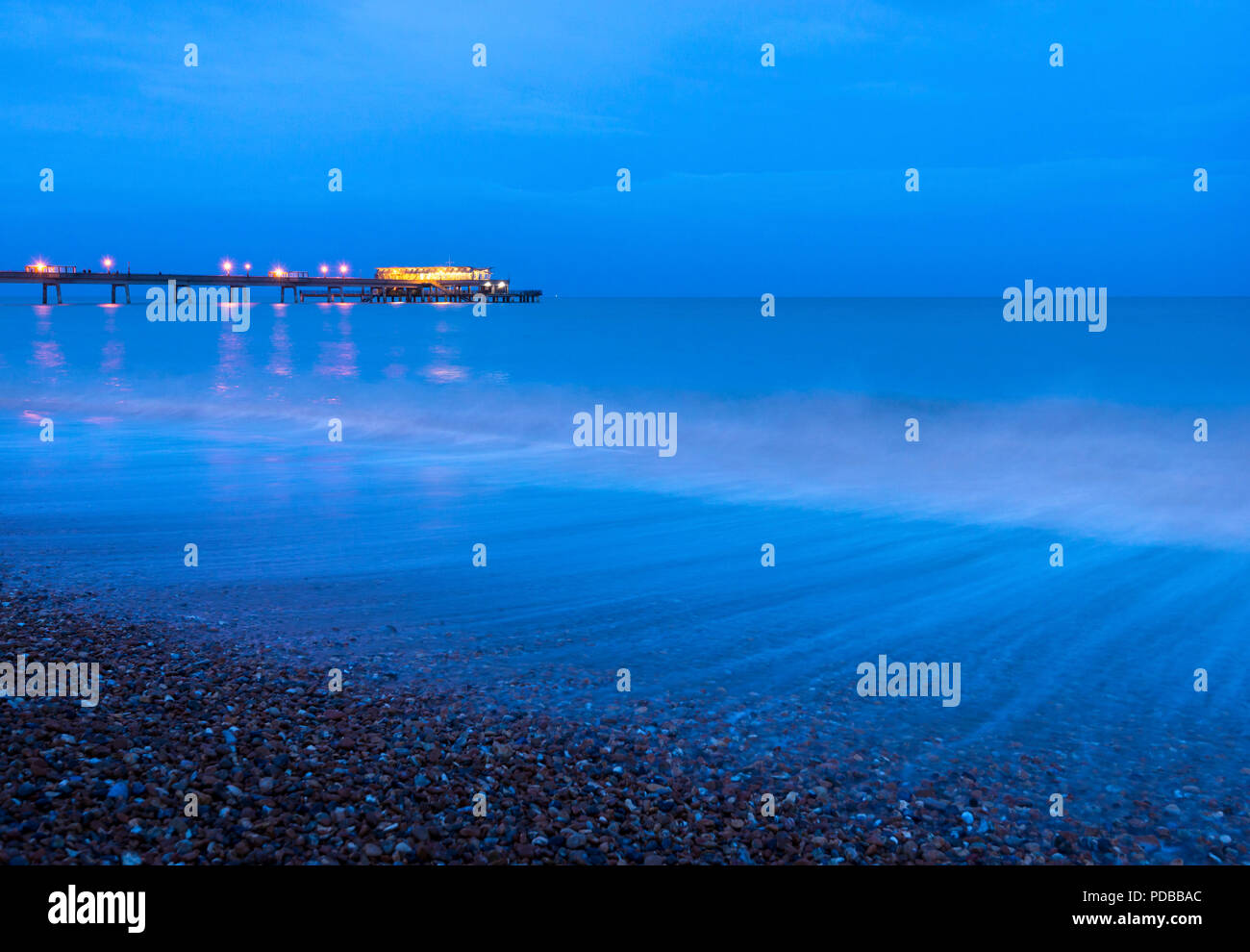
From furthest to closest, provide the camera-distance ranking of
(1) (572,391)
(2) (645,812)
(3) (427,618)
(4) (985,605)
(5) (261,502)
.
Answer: (1) (572,391)
(5) (261,502)
(4) (985,605)
(3) (427,618)
(2) (645,812)

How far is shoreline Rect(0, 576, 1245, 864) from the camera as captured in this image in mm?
4695

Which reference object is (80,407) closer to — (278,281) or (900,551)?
(900,551)

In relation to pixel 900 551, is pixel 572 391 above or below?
above

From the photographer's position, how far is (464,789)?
17.4 ft

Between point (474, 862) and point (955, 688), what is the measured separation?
428 centimetres

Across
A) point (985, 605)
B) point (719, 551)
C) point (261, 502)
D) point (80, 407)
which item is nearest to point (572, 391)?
point (80, 407)

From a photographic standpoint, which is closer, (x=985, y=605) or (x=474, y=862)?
(x=474, y=862)

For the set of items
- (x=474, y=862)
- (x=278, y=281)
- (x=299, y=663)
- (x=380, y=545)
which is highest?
(x=278, y=281)

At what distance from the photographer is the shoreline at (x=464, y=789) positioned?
470cm

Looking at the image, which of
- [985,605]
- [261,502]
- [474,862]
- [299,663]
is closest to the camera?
[474,862]

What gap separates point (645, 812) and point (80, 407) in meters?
29.8

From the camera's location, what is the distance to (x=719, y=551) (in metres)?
11.7
